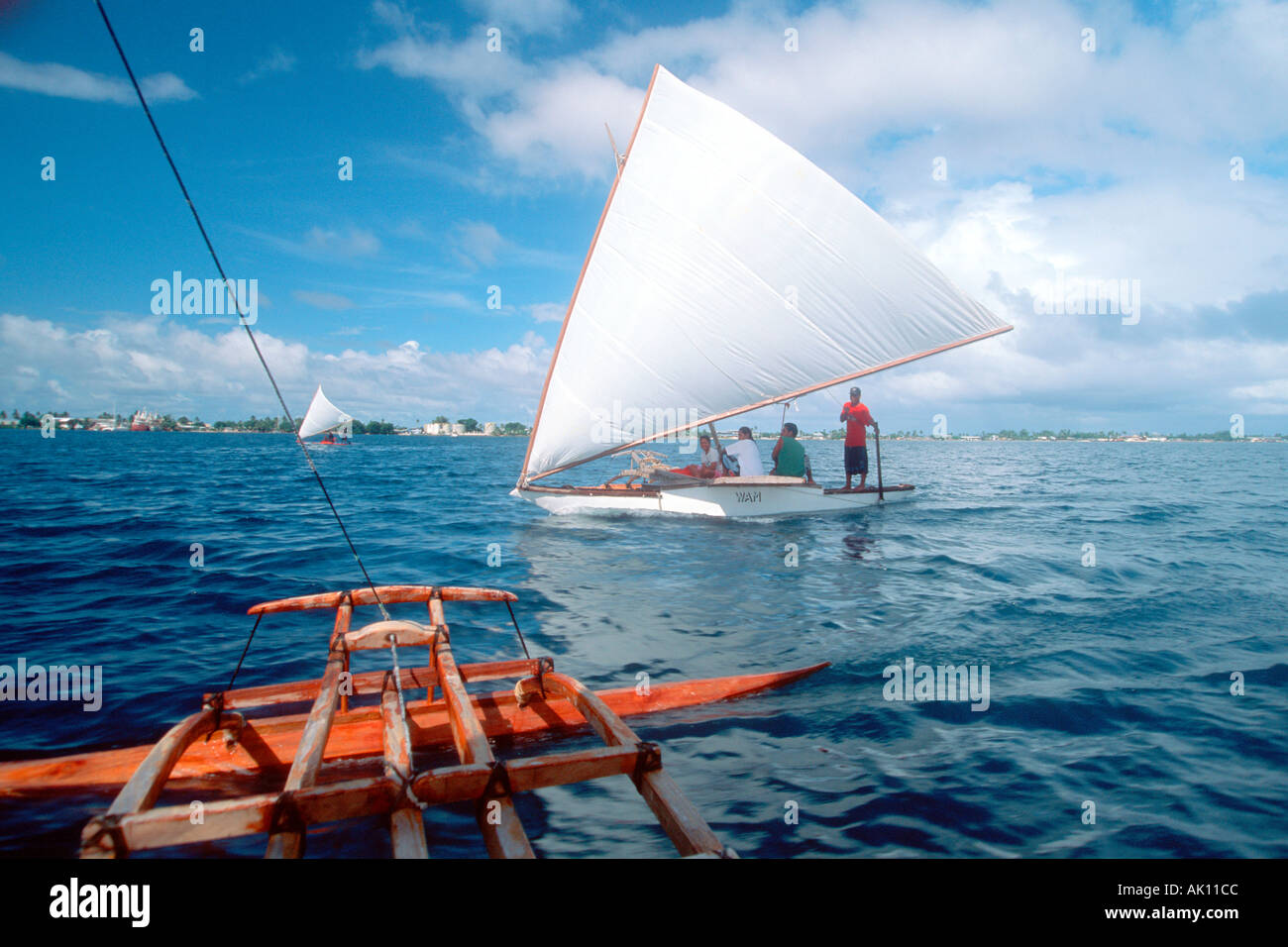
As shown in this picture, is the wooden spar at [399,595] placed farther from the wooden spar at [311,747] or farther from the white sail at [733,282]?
the white sail at [733,282]

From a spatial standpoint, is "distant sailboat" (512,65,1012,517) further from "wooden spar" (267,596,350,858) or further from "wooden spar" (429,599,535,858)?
"wooden spar" (267,596,350,858)

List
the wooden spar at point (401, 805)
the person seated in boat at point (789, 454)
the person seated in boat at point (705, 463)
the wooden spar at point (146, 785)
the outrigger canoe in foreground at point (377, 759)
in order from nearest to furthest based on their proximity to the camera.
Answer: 1. the wooden spar at point (146, 785)
2. the wooden spar at point (401, 805)
3. the outrigger canoe in foreground at point (377, 759)
4. the person seated in boat at point (789, 454)
5. the person seated in boat at point (705, 463)

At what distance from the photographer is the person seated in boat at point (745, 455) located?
19609 mm

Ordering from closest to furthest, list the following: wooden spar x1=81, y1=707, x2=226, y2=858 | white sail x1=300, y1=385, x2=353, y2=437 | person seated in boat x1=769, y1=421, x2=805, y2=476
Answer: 1. wooden spar x1=81, y1=707, x2=226, y2=858
2. person seated in boat x1=769, y1=421, x2=805, y2=476
3. white sail x1=300, y1=385, x2=353, y2=437

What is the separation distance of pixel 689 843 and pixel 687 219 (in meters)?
15.6

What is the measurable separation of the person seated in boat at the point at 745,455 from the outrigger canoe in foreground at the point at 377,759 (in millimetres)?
12977

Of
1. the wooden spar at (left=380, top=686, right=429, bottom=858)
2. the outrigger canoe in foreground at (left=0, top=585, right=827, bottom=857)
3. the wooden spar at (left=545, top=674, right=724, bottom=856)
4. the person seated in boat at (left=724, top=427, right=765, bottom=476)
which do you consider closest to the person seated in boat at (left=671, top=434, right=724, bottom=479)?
the person seated in boat at (left=724, top=427, right=765, bottom=476)

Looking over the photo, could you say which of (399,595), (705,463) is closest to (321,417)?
(705,463)

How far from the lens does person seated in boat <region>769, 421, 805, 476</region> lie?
2003cm

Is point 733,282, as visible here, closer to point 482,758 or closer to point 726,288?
point 726,288

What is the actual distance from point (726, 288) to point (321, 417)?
81857mm

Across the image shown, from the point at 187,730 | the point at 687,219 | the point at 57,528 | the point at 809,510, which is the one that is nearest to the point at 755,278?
the point at 687,219

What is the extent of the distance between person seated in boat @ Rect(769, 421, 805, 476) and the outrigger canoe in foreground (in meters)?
13.7

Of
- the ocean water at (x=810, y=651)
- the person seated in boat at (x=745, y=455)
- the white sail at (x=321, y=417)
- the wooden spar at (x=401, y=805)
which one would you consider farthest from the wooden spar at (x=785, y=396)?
the white sail at (x=321, y=417)
